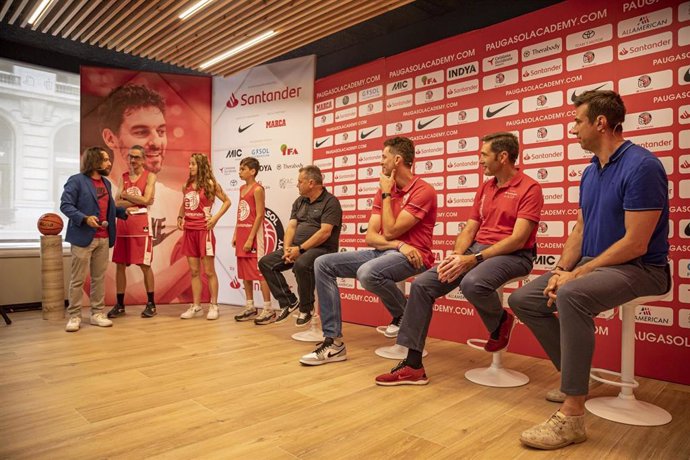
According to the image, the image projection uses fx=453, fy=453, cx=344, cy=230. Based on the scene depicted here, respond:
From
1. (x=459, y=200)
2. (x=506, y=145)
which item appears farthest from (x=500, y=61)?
(x=506, y=145)

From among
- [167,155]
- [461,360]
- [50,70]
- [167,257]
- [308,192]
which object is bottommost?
[461,360]

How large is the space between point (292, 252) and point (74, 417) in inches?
78.9

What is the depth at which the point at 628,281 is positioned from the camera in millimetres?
1971

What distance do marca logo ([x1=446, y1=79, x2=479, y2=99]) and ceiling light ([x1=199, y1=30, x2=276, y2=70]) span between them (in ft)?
6.34

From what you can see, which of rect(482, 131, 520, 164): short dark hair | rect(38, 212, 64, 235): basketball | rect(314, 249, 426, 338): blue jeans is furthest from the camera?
rect(38, 212, 64, 235): basketball

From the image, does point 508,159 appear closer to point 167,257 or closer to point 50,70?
point 167,257

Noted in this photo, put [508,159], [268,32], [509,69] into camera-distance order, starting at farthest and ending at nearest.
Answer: [268,32] < [509,69] < [508,159]

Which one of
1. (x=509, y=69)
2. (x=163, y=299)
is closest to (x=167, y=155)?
(x=163, y=299)

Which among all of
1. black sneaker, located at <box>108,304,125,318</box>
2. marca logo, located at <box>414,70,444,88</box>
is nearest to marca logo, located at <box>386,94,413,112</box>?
marca logo, located at <box>414,70,444,88</box>

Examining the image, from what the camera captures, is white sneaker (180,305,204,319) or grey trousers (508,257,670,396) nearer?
grey trousers (508,257,670,396)

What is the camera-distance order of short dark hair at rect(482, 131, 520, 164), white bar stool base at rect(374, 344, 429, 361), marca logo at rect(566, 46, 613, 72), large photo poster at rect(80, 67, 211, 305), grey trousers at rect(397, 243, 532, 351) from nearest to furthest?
grey trousers at rect(397, 243, 532, 351), short dark hair at rect(482, 131, 520, 164), marca logo at rect(566, 46, 613, 72), white bar stool base at rect(374, 344, 429, 361), large photo poster at rect(80, 67, 211, 305)

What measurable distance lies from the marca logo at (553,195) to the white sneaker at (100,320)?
397cm

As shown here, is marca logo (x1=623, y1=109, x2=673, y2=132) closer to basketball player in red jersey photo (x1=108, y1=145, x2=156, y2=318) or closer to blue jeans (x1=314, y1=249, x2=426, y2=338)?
blue jeans (x1=314, y1=249, x2=426, y2=338)

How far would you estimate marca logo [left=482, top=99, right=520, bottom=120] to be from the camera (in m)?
3.57
